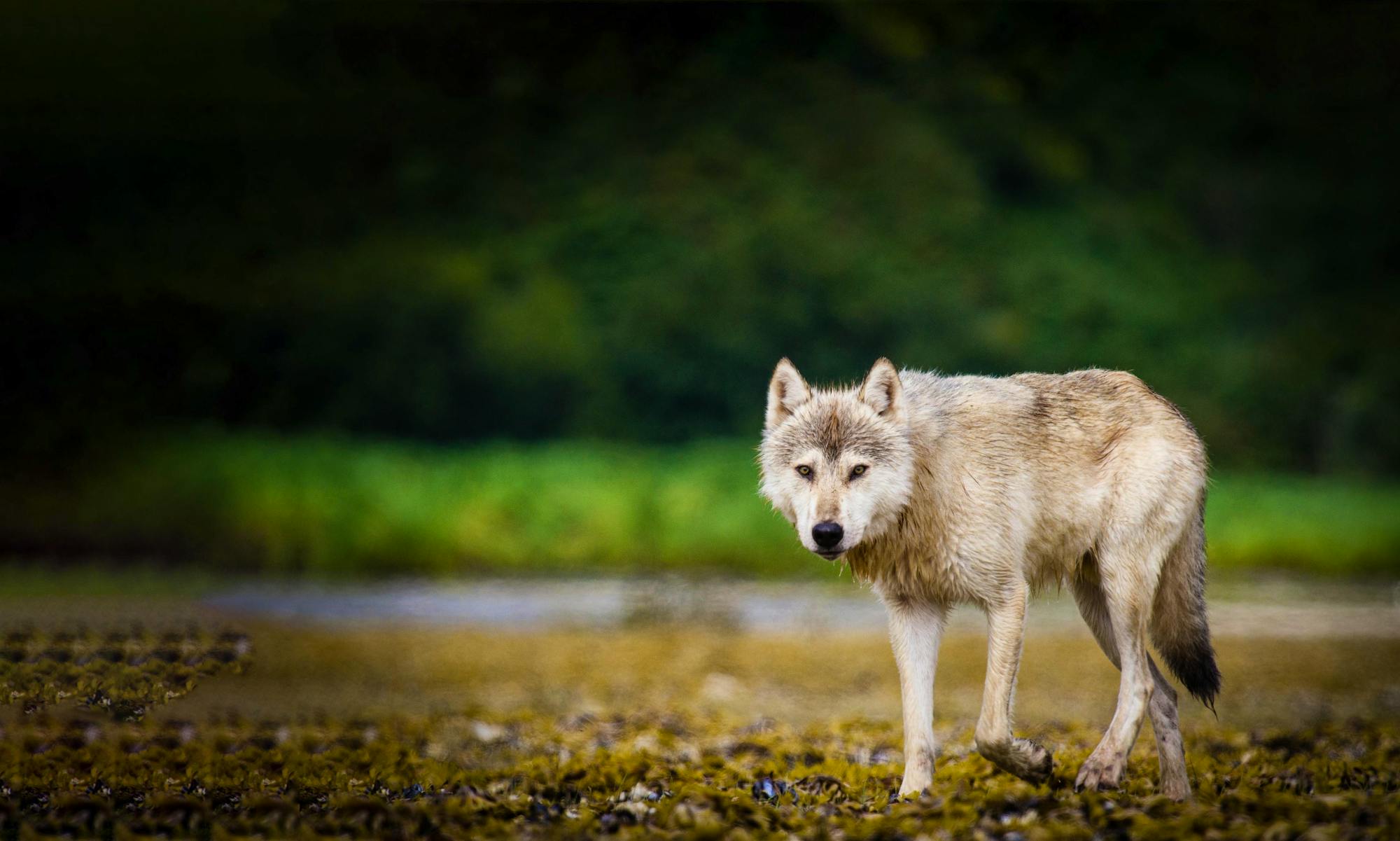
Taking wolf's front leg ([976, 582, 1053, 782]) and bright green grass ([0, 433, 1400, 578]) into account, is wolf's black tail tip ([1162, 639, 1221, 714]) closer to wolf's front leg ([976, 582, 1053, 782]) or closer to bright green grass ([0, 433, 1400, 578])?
wolf's front leg ([976, 582, 1053, 782])

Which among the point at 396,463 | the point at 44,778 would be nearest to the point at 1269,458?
the point at 396,463

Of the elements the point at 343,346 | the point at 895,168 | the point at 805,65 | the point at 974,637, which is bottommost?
the point at 974,637

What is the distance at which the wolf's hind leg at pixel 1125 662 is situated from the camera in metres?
6.14

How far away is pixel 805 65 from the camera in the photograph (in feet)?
90.1

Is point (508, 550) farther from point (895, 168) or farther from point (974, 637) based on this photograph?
point (895, 168)

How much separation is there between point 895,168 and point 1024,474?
20.8 meters

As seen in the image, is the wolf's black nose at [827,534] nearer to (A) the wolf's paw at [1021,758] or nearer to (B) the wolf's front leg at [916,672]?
(B) the wolf's front leg at [916,672]

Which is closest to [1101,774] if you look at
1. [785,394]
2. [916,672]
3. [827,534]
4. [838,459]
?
[916,672]

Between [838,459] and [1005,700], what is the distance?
146cm

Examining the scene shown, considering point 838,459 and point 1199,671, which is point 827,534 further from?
point 1199,671

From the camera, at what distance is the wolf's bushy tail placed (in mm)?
6906

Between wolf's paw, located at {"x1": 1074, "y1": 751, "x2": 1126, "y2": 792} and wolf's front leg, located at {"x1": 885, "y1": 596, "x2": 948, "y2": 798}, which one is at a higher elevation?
wolf's front leg, located at {"x1": 885, "y1": 596, "x2": 948, "y2": 798}

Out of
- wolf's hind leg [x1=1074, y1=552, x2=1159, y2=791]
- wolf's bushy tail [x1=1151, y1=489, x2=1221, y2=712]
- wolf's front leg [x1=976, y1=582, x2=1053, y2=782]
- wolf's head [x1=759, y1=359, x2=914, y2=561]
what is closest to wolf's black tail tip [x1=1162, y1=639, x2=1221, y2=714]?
wolf's bushy tail [x1=1151, y1=489, x2=1221, y2=712]

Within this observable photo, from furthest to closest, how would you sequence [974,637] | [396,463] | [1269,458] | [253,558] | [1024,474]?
[1269,458] → [396,463] → [253,558] → [974,637] → [1024,474]
